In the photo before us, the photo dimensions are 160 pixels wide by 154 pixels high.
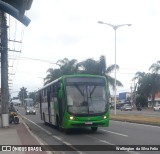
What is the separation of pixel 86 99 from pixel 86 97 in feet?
0.37

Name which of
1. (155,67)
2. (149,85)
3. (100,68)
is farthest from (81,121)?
(149,85)

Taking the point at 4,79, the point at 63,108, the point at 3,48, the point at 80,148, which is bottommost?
the point at 80,148

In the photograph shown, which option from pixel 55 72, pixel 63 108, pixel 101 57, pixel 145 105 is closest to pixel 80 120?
pixel 63 108

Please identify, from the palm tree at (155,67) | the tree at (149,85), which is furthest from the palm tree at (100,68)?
the tree at (149,85)

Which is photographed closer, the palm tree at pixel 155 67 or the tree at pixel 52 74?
the tree at pixel 52 74

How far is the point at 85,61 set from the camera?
73062 mm

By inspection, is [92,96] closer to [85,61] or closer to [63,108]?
[63,108]

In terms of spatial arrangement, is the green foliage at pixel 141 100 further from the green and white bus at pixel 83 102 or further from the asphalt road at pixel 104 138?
the green and white bus at pixel 83 102

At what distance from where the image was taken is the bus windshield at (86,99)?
21.8 metres

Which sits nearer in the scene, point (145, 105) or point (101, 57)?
point (101, 57)

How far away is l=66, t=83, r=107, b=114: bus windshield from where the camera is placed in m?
21.8

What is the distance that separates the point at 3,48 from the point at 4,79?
2.25 m

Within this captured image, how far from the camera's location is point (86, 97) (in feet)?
72.4

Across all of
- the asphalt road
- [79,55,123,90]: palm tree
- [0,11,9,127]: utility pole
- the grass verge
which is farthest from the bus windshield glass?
[79,55,123,90]: palm tree
